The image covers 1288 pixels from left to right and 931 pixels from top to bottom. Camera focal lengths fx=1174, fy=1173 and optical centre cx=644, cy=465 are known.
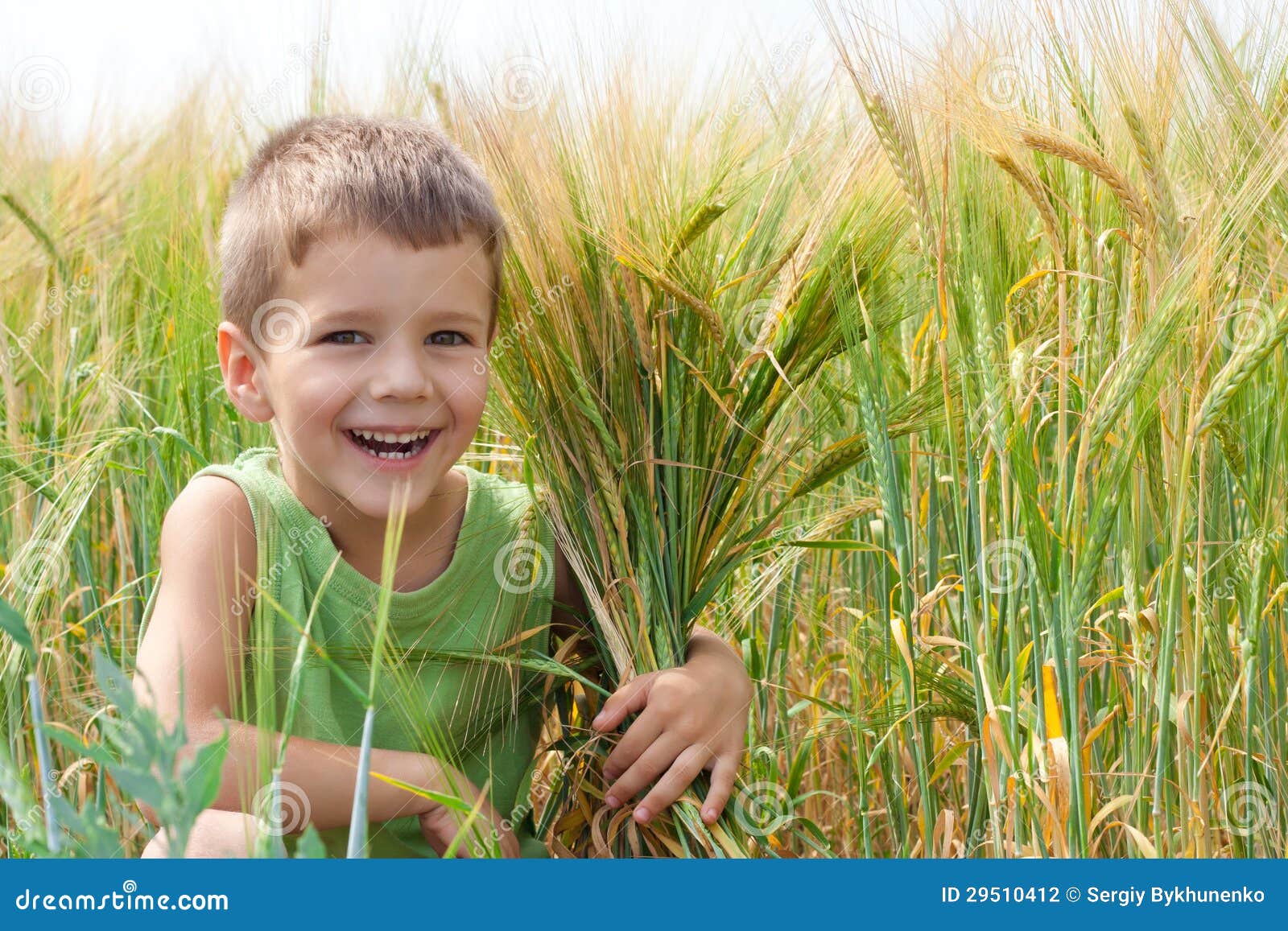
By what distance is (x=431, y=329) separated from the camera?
3.33 feet

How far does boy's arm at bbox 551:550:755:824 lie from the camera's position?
974 mm

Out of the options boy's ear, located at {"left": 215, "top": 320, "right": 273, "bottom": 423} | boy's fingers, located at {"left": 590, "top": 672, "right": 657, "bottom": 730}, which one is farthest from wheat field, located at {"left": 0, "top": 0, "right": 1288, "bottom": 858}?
boy's ear, located at {"left": 215, "top": 320, "right": 273, "bottom": 423}

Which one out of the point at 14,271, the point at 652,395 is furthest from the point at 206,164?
the point at 652,395

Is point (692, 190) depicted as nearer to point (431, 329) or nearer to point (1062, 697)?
point (431, 329)

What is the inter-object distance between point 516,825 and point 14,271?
3.88 ft

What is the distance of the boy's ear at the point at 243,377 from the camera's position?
111cm

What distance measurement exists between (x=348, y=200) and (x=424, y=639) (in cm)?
43

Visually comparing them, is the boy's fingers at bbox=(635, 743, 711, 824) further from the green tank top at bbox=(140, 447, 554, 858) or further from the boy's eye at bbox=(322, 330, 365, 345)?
the boy's eye at bbox=(322, 330, 365, 345)

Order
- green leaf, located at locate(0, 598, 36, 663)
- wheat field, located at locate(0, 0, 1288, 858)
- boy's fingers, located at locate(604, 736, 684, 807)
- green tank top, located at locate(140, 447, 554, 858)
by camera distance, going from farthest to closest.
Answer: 1. green tank top, located at locate(140, 447, 554, 858)
2. boy's fingers, located at locate(604, 736, 684, 807)
3. wheat field, located at locate(0, 0, 1288, 858)
4. green leaf, located at locate(0, 598, 36, 663)

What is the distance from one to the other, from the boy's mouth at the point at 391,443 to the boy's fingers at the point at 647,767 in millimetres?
338

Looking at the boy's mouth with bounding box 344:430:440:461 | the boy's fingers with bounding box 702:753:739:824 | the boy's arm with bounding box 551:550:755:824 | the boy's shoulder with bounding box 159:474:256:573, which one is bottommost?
the boy's fingers with bounding box 702:753:739:824

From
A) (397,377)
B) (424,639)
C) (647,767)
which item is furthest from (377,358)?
(647,767)

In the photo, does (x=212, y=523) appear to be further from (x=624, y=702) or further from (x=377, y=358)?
(x=624, y=702)

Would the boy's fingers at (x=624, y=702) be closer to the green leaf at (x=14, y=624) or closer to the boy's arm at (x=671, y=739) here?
the boy's arm at (x=671, y=739)
